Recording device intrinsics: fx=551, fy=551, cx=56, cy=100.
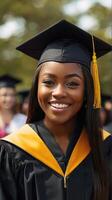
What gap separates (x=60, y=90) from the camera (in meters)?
2.99

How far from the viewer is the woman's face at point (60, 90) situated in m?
3.00

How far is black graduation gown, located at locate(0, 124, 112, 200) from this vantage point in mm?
3023

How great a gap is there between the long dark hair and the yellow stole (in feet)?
0.21

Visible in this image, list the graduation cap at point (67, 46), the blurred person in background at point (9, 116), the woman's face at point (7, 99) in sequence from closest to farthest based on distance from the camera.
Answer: the graduation cap at point (67, 46), the blurred person in background at point (9, 116), the woman's face at point (7, 99)

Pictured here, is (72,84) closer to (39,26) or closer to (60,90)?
(60,90)

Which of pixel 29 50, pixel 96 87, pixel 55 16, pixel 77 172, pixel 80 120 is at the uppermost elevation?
pixel 55 16

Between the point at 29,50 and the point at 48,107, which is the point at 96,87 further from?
the point at 29,50

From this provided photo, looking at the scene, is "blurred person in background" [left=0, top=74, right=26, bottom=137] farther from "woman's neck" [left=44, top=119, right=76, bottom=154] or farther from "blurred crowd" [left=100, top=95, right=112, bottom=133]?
"woman's neck" [left=44, top=119, right=76, bottom=154]

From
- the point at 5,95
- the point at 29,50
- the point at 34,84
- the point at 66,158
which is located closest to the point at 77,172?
the point at 66,158

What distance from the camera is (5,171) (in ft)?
10.0

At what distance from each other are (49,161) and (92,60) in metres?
0.67

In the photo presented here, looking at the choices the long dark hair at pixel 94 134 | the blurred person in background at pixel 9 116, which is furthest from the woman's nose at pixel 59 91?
the blurred person in background at pixel 9 116

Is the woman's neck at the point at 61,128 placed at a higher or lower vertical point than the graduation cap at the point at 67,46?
lower

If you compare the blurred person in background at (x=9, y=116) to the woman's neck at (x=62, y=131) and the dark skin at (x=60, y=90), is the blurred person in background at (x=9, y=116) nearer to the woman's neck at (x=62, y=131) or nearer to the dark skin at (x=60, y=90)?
the woman's neck at (x=62, y=131)
